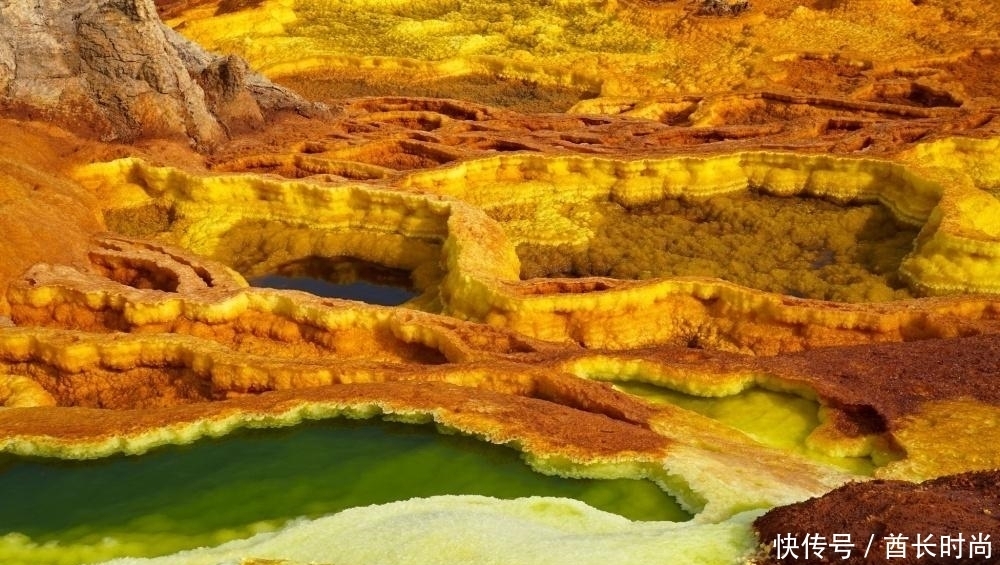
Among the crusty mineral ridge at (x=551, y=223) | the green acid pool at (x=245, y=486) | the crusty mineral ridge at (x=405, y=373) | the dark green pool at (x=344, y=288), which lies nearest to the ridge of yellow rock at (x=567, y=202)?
the crusty mineral ridge at (x=551, y=223)

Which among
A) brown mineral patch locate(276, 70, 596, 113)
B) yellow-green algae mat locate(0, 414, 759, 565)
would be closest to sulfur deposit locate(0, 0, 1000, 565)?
yellow-green algae mat locate(0, 414, 759, 565)

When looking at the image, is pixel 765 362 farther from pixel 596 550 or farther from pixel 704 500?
pixel 596 550

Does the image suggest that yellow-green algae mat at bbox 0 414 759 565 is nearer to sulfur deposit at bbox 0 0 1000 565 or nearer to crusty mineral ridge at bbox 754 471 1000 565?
sulfur deposit at bbox 0 0 1000 565

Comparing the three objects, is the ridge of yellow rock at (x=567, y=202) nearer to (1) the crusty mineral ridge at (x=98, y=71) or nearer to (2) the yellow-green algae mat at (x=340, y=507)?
(1) the crusty mineral ridge at (x=98, y=71)

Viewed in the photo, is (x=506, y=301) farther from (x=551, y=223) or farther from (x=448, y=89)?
(x=448, y=89)

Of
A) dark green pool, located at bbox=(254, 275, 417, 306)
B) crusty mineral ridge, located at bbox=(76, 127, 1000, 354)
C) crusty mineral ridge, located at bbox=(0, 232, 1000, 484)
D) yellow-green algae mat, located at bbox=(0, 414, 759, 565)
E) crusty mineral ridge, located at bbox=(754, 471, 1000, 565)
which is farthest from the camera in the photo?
dark green pool, located at bbox=(254, 275, 417, 306)

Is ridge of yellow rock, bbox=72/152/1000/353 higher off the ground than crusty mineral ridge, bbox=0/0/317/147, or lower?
lower
